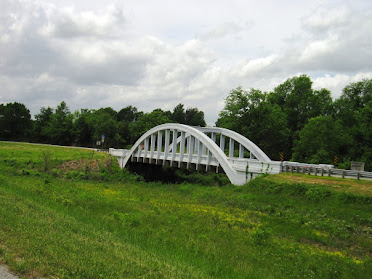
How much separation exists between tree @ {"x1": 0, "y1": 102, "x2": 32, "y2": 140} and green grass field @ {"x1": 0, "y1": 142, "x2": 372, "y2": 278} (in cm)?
6198

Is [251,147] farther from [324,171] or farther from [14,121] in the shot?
[14,121]

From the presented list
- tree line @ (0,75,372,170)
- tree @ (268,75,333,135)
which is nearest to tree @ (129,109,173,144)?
tree line @ (0,75,372,170)

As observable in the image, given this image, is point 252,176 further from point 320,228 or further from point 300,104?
point 300,104

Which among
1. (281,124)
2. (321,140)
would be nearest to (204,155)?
(321,140)

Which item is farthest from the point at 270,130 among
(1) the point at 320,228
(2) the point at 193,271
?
(2) the point at 193,271

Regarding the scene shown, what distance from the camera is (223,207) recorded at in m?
17.4

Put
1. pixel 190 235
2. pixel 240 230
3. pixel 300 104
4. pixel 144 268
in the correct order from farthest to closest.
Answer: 1. pixel 300 104
2. pixel 240 230
3. pixel 190 235
4. pixel 144 268

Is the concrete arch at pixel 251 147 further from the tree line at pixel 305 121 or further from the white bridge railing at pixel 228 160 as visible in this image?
the tree line at pixel 305 121

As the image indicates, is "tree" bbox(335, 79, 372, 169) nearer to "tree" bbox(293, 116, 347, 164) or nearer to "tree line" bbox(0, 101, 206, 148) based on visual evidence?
"tree" bbox(293, 116, 347, 164)

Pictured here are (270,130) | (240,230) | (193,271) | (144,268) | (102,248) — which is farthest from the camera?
(270,130)

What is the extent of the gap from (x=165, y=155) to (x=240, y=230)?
2019cm

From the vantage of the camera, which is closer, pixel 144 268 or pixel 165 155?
pixel 144 268

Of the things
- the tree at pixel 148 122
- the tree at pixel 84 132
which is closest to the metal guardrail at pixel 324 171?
the tree at pixel 148 122

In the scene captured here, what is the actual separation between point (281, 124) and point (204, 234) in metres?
36.8
